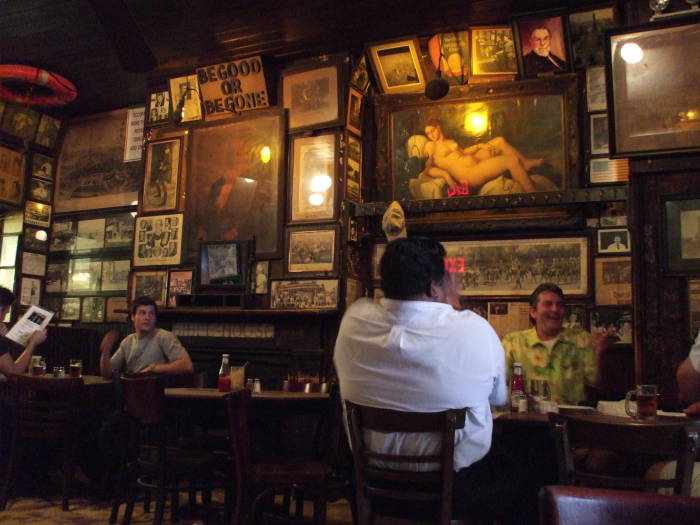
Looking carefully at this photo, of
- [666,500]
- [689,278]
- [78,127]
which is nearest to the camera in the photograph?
[666,500]

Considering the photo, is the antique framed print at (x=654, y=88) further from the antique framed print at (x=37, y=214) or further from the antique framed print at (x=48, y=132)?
the antique framed print at (x=37, y=214)

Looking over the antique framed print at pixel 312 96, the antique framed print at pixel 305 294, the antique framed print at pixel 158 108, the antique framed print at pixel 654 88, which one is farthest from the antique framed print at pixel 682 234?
the antique framed print at pixel 158 108

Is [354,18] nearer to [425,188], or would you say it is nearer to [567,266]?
[425,188]

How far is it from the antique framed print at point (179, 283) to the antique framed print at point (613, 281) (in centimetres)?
377

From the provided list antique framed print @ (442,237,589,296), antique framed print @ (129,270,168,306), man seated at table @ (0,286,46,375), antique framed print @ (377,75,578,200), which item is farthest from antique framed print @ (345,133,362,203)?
man seated at table @ (0,286,46,375)

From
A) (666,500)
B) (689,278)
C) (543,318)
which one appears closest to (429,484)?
(666,500)

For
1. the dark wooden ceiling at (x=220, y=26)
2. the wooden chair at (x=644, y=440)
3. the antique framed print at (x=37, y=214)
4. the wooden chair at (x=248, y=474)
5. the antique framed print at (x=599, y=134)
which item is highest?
the dark wooden ceiling at (x=220, y=26)

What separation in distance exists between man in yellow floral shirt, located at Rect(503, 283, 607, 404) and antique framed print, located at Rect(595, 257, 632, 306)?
1558mm

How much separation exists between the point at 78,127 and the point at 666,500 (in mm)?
8497

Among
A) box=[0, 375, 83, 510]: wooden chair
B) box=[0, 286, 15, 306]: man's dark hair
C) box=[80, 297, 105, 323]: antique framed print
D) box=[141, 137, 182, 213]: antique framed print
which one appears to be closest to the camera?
box=[0, 375, 83, 510]: wooden chair

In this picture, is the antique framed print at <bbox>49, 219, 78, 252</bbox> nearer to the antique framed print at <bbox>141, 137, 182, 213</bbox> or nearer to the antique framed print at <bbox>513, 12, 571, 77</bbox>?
the antique framed print at <bbox>141, 137, 182, 213</bbox>

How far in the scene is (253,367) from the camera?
19.5 ft

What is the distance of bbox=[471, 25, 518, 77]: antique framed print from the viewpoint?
5.72 meters

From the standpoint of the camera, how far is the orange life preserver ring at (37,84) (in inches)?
255
